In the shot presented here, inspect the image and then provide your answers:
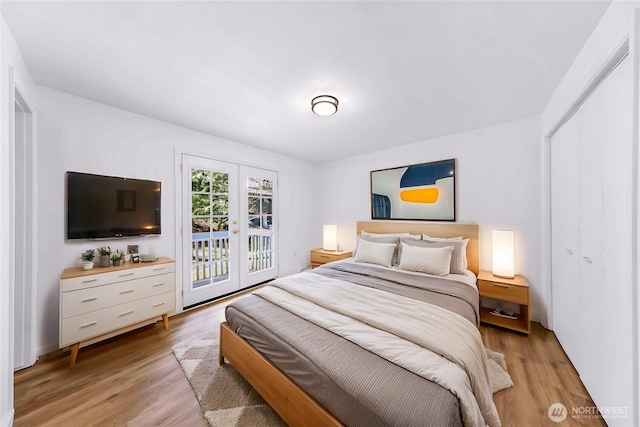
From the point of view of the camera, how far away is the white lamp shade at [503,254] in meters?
2.60

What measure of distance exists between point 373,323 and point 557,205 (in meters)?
2.28

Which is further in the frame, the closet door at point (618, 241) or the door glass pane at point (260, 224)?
the door glass pane at point (260, 224)

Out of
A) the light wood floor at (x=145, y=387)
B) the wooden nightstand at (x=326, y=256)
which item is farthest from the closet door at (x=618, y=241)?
the wooden nightstand at (x=326, y=256)

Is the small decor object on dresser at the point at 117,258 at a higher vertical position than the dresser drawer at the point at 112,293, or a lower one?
higher

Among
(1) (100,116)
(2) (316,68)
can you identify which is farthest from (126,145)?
(2) (316,68)

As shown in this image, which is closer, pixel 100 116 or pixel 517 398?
pixel 517 398

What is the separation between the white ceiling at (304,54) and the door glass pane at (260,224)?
147cm

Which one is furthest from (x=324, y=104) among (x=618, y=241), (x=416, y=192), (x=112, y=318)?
(x=112, y=318)

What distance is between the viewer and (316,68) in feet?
5.76

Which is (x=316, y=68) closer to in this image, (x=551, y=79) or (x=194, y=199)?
(x=551, y=79)

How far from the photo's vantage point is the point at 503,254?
2.63m

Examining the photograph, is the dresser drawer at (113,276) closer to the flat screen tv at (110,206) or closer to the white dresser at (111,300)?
the white dresser at (111,300)

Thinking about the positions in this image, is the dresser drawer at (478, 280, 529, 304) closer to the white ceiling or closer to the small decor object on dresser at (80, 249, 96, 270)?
the white ceiling

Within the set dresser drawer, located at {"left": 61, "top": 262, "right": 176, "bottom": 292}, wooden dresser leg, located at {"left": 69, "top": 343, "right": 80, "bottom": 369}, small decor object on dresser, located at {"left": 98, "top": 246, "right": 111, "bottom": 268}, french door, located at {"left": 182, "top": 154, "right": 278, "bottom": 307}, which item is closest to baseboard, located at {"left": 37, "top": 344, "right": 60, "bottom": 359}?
wooden dresser leg, located at {"left": 69, "top": 343, "right": 80, "bottom": 369}
